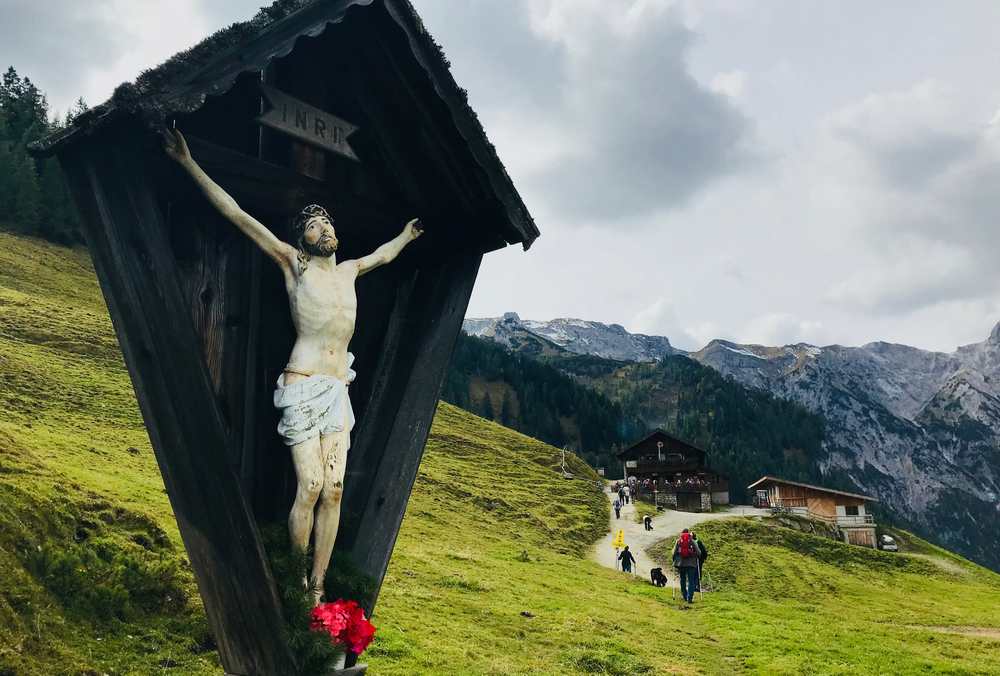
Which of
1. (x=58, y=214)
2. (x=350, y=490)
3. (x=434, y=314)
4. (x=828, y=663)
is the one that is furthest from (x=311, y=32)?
(x=58, y=214)

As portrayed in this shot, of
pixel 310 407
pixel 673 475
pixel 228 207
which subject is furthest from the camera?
pixel 673 475

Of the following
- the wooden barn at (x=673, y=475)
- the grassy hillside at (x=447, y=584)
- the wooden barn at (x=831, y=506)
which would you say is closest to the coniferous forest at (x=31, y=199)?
the grassy hillside at (x=447, y=584)

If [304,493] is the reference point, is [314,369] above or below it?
above

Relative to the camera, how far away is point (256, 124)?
236 inches

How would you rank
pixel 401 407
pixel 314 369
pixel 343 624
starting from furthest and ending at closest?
1. pixel 401 407
2. pixel 314 369
3. pixel 343 624

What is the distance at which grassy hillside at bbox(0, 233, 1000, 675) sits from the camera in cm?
919

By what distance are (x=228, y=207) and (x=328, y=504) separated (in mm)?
2248

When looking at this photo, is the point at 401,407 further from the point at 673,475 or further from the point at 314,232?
the point at 673,475

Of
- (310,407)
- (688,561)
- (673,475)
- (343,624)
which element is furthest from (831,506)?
(310,407)

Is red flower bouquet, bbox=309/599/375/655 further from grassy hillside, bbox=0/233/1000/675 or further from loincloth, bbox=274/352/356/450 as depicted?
grassy hillside, bbox=0/233/1000/675

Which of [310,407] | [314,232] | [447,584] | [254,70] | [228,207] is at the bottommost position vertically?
[447,584]

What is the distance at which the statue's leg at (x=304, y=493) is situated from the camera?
17.3 feet

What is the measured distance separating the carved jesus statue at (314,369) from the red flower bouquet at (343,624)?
18cm

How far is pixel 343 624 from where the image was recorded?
4996 mm
